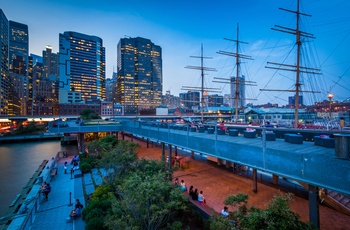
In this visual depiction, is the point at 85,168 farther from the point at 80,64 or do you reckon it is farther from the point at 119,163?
the point at 80,64

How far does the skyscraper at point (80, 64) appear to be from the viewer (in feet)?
556

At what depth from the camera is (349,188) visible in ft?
18.4

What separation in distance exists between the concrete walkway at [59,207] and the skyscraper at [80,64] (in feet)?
551

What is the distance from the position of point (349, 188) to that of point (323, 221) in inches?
269

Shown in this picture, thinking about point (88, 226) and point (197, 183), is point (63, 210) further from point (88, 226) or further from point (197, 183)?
point (197, 183)

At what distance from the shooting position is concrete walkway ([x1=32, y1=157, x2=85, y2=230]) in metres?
12.5

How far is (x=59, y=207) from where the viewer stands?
15.0 metres

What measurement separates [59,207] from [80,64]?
19392 cm

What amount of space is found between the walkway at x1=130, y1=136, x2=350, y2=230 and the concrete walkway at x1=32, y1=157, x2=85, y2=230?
7.16m

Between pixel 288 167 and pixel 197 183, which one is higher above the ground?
pixel 288 167

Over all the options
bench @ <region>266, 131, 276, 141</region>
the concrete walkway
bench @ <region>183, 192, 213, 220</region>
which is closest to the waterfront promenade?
the concrete walkway

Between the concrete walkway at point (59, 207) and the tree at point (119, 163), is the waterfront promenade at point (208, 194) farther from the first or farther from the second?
the tree at point (119, 163)

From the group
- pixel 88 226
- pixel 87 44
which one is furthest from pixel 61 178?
pixel 87 44

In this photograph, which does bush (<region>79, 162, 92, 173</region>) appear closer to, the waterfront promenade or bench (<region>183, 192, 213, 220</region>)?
the waterfront promenade
